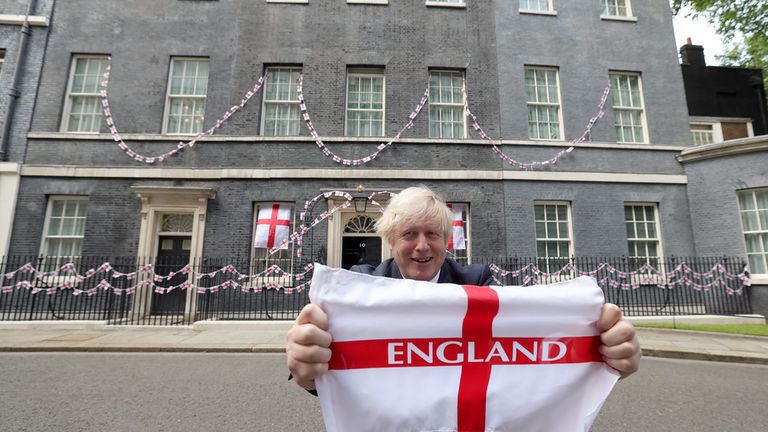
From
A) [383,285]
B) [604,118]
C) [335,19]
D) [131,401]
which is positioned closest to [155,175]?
[335,19]

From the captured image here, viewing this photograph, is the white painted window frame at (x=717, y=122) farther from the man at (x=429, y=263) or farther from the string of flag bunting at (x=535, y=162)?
the man at (x=429, y=263)

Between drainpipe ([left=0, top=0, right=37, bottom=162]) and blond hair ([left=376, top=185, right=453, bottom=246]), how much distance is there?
15568 millimetres

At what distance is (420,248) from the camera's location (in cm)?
183

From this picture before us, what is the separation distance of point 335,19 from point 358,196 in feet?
21.6

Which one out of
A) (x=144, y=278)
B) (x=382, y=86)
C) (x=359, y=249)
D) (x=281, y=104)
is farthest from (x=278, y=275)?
(x=382, y=86)

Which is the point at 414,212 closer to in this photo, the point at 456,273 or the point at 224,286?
the point at 456,273

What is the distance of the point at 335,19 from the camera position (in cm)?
1327

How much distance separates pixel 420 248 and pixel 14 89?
16387 mm

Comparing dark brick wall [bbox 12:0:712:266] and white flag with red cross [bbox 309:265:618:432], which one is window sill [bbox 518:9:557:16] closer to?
dark brick wall [bbox 12:0:712:266]

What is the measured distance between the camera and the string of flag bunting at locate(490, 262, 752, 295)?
36.7 ft

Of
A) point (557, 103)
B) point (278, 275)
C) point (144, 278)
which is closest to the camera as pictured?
point (144, 278)

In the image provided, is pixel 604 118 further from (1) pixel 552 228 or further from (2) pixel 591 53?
(1) pixel 552 228

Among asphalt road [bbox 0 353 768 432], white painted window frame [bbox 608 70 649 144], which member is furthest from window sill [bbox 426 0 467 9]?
asphalt road [bbox 0 353 768 432]

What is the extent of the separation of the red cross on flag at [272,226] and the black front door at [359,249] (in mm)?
1828
